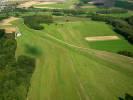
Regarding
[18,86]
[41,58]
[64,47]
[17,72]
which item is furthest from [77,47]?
[18,86]

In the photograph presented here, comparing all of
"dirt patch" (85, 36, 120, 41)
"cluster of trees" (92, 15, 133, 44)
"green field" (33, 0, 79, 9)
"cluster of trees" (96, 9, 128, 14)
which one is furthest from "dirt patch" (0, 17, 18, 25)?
"cluster of trees" (96, 9, 128, 14)

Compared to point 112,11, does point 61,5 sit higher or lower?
higher

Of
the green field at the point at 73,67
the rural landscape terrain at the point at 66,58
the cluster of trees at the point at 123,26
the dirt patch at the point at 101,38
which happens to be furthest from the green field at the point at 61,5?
the dirt patch at the point at 101,38

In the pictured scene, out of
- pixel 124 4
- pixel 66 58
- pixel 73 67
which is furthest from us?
pixel 124 4

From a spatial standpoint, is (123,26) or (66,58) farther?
(123,26)

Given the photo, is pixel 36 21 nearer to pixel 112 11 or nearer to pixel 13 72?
pixel 112 11

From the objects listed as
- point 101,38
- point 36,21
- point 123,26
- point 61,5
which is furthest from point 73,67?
point 61,5

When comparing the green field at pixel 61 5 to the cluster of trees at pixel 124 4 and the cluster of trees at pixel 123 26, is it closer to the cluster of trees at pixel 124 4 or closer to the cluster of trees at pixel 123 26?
the cluster of trees at pixel 124 4
